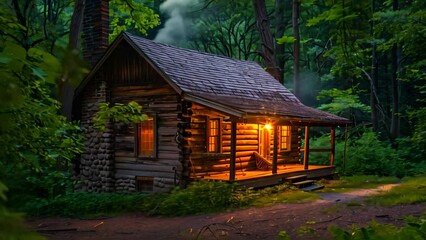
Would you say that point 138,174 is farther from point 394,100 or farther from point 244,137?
point 394,100

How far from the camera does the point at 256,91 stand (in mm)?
17281

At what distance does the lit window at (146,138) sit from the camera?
14950 mm

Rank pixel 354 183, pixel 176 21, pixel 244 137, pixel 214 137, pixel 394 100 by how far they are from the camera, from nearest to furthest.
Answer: pixel 214 137
pixel 244 137
pixel 354 183
pixel 394 100
pixel 176 21

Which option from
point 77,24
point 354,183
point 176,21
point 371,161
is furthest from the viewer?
point 176,21

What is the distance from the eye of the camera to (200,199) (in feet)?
39.7

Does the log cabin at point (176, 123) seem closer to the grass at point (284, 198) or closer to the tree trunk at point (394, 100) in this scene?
the grass at point (284, 198)

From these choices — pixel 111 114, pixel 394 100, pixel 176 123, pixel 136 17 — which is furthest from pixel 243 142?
pixel 394 100

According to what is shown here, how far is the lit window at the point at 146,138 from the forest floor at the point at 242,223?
356 centimetres

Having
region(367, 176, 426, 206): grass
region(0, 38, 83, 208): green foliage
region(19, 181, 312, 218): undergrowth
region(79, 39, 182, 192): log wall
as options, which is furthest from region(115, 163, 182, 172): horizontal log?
region(0, 38, 83, 208): green foliage

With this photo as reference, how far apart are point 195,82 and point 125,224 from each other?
20.0 feet

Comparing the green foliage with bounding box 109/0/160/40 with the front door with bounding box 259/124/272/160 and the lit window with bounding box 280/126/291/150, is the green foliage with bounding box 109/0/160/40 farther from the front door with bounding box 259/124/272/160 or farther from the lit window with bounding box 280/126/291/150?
the lit window with bounding box 280/126/291/150

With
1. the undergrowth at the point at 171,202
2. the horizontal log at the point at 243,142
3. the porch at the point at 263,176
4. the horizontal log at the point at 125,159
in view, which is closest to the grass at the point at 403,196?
the undergrowth at the point at 171,202

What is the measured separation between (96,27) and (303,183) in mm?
10502

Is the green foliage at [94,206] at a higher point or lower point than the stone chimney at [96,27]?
lower
